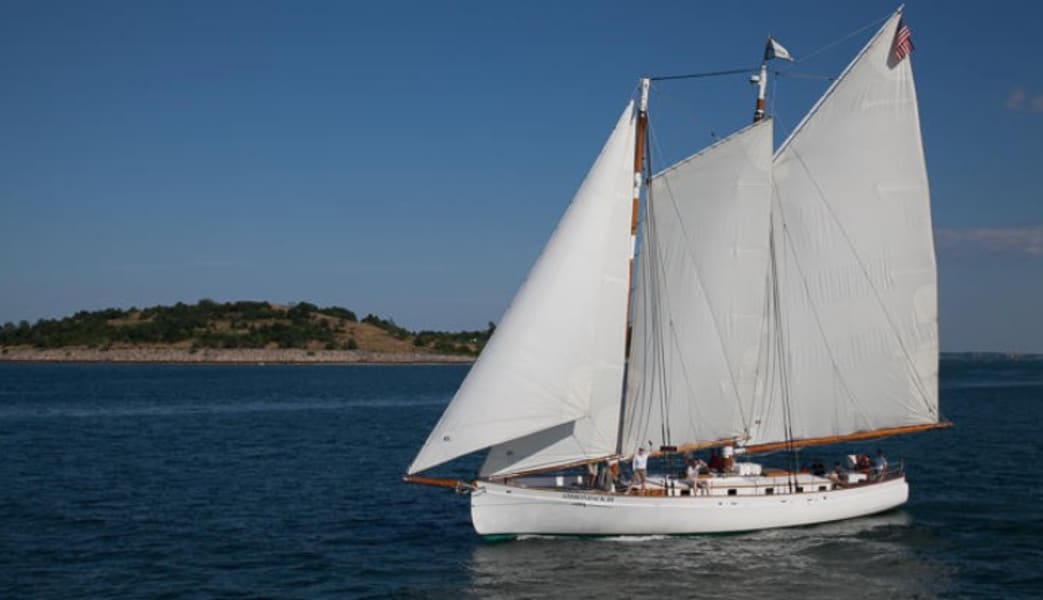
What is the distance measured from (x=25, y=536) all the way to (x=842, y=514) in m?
27.4

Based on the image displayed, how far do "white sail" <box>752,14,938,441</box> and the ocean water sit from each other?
14.9 ft

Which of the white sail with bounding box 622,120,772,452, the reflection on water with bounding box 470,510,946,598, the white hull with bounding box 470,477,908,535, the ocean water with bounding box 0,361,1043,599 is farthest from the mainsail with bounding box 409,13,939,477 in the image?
the ocean water with bounding box 0,361,1043,599

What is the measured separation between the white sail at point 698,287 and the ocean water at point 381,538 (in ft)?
14.6

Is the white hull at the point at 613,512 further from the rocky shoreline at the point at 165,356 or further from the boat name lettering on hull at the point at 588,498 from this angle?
the rocky shoreline at the point at 165,356

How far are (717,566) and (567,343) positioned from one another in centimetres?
778

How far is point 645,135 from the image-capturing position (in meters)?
32.6

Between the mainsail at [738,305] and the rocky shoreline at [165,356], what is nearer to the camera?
the mainsail at [738,305]

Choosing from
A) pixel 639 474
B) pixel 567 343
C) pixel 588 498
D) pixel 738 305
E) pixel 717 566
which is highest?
pixel 738 305

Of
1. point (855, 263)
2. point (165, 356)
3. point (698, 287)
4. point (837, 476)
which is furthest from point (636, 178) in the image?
point (165, 356)

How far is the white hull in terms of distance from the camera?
1204 inches

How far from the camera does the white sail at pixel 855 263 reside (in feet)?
116

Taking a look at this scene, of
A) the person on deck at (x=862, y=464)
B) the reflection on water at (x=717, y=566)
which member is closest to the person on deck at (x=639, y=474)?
the reflection on water at (x=717, y=566)

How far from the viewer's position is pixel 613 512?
3098cm

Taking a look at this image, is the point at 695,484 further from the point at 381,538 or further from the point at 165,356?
the point at 165,356
